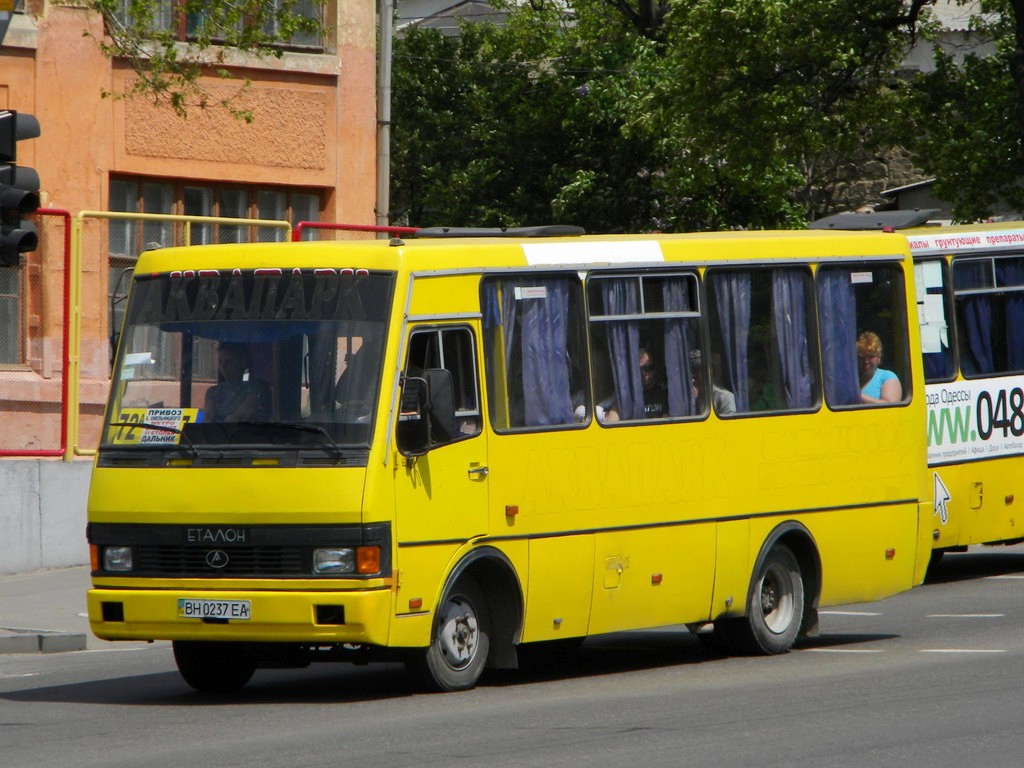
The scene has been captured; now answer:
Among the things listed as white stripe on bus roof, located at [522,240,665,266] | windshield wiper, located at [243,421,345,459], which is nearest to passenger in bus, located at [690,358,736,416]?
white stripe on bus roof, located at [522,240,665,266]

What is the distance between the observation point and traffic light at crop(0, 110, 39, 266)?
13164 millimetres

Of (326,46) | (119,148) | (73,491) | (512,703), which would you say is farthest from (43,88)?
(512,703)

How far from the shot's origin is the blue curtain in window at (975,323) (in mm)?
18125

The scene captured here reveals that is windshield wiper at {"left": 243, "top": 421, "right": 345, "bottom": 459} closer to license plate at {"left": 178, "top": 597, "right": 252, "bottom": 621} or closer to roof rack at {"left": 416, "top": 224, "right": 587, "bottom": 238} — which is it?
license plate at {"left": 178, "top": 597, "right": 252, "bottom": 621}

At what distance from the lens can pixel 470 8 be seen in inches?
2229

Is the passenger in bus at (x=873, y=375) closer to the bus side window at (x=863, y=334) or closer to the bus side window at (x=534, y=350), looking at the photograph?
the bus side window at (x=863, y=334)

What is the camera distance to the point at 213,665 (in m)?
11.4

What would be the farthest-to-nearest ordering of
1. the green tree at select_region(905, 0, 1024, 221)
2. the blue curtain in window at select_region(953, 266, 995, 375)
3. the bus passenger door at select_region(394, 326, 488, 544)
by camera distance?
the green tree at select_region(905, 0, 1024, 221), the blue curtain in window at select_region(953, 266, 995, 375), the bus passenger door at select_region(394, 326, 488, 544)

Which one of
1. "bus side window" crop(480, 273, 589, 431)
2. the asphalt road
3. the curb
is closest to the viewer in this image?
the asphalt road

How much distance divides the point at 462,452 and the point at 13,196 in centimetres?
414

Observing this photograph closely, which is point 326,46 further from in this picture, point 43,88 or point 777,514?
point 777,514

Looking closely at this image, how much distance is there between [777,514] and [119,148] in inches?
474

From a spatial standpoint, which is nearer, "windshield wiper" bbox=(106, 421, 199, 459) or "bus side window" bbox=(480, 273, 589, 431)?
"windshield wiper" bbox=(106, 421, 199, 459)

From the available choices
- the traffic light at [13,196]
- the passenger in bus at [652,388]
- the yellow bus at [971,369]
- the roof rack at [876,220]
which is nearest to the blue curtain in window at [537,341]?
the passenger in bus at [652,388]
